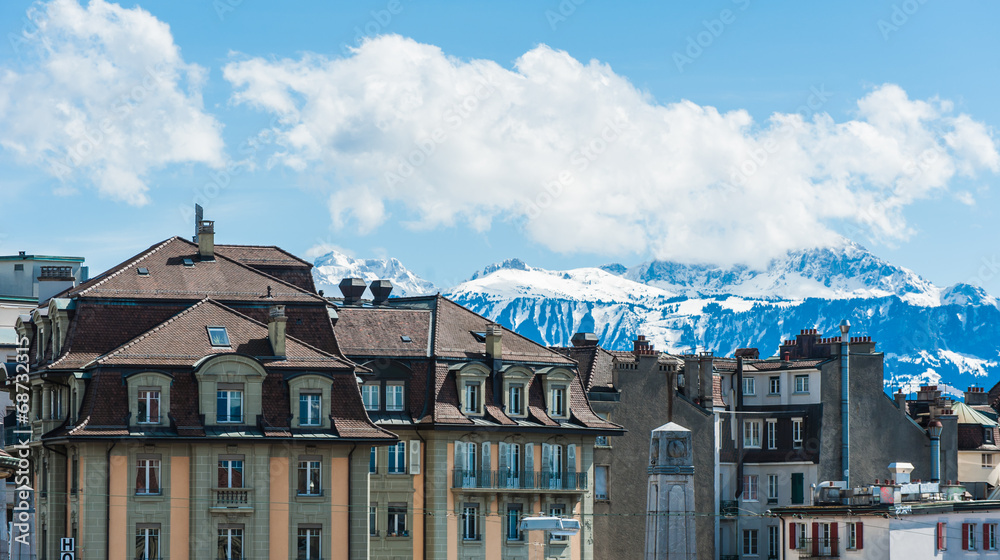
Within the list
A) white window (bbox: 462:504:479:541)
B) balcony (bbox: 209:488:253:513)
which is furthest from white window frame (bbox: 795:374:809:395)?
balcony (bbox: 209:488:253:513)

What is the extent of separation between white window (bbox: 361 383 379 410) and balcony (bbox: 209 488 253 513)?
38.0 ft

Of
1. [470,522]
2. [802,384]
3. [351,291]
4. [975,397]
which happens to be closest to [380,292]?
[351,291]

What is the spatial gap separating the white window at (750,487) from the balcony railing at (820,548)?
21.9 metres

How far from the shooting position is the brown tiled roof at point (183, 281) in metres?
80.7

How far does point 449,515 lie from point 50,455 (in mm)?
20499

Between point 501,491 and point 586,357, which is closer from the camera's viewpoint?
point 501,491

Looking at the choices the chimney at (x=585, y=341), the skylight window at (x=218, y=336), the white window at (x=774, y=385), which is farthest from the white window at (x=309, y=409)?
the white window at (x=774, y=385)

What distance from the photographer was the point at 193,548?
246 feet

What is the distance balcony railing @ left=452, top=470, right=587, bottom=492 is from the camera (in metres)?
86.9

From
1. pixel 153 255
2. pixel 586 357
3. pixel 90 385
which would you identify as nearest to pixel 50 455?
pixel 90 385

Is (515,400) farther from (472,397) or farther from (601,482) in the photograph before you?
(601,482)

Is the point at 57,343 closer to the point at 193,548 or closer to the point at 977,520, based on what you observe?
the point at 193,548

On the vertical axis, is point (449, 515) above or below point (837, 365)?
below

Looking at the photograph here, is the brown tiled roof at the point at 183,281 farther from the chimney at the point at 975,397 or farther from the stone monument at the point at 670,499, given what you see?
the chimney at the point at 975,397
